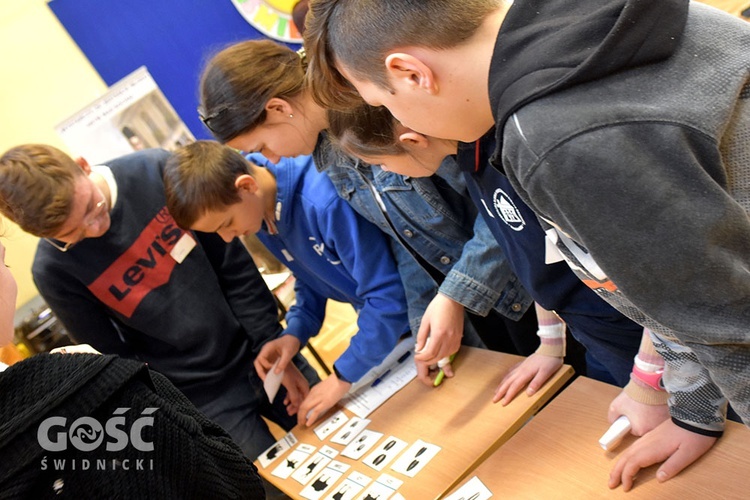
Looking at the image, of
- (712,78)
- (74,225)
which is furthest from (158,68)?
(712,78)

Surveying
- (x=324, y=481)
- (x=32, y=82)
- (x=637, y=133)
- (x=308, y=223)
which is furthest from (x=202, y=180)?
(x=32, y=82)

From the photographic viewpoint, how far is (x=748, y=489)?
988 millimetres

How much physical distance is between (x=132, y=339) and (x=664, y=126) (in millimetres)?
2189

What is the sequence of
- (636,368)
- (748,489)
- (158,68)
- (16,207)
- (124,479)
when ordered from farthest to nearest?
(158,68) → (16,207) → (636,368) → (748,489) → (124,479)

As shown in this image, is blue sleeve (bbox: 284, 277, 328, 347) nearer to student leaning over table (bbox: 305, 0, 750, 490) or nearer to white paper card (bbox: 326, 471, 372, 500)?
white paper card (bbox: 326, 471, 372, 500)

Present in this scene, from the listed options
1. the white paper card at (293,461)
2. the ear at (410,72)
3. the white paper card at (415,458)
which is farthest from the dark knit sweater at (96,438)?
the white paper card at (293,461)

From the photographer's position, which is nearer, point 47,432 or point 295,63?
point 47,432

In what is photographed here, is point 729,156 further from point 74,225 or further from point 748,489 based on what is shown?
point 74,225

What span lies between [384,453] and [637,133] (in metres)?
1.19

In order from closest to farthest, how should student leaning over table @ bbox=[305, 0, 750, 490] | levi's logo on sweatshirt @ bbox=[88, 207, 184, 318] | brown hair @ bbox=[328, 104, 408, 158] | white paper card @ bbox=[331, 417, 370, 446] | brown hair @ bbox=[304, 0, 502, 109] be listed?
1. student leaning over table @ bbox=[305, 0, 750, 490]
2. brown hair @ bbox=[304, 0, 502, 109]
3. brown hair @ bbox=[328, 104, 408, 158]
4. white paper card @ bbox=[331, 417, 370, 446]
5. levi's logo on sweatshirt @ bbox=[88, 207, 184, 318]

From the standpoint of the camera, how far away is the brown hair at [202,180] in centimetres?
187

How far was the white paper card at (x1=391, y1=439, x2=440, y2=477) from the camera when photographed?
4.93 ft

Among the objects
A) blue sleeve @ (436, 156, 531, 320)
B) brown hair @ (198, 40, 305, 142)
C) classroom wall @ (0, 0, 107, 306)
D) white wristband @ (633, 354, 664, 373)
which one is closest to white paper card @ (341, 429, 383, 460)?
blue sleeve @ (436, 156, 531, 320)

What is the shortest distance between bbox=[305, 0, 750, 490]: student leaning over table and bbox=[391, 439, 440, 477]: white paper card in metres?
0.85
